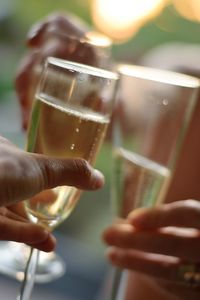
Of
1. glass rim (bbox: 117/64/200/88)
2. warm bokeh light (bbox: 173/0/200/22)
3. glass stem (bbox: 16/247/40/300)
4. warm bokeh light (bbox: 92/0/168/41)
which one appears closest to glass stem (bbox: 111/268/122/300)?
glass stem (bbox: 16/247/40/300)

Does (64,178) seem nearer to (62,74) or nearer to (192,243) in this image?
(62,74)

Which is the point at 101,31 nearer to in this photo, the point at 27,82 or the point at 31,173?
the point at 27,82

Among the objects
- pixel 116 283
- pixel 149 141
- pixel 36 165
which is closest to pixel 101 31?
pixel 149 141

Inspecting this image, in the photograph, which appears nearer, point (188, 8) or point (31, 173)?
point (31, 173)

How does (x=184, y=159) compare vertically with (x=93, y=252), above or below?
above

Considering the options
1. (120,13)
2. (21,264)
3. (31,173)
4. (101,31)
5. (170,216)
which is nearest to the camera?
(31,173)

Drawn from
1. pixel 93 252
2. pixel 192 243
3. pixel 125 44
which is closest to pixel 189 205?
pixel 192 243

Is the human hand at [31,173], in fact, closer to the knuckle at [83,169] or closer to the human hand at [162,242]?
the knuckle at [83,169]
